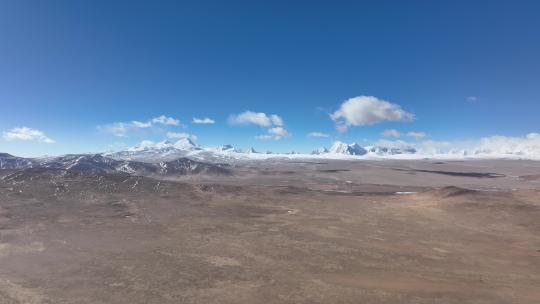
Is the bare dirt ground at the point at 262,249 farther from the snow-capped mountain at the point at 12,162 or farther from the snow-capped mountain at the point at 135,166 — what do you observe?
the snow-capped mountain at the point at 12,162

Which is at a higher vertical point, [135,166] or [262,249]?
[135,166]

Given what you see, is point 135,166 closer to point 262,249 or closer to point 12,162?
point 12,162

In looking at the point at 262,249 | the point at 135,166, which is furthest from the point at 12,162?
the point at 262,249

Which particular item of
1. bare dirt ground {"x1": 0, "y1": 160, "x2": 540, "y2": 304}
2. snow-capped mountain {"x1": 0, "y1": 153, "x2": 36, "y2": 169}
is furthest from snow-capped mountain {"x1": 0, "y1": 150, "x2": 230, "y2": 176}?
bare dirt ground {"x1": 0, "y1": 160, "x2": 540, "y2": 304}

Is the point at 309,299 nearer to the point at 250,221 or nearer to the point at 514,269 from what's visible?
the point at 514,269

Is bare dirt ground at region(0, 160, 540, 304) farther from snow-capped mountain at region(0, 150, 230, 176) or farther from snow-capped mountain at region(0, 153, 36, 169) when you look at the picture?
snow-capped mountain at region(0, 153, 36, 169)

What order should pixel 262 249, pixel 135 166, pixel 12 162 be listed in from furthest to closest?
pixel 135 166 → pixel 12 162 → pixel 262 249

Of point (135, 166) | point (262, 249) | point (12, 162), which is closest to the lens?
point (262, 249)

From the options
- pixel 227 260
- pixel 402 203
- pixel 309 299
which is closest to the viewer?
pixel 309 299

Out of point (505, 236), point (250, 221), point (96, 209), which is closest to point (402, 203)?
point (505, 236)
